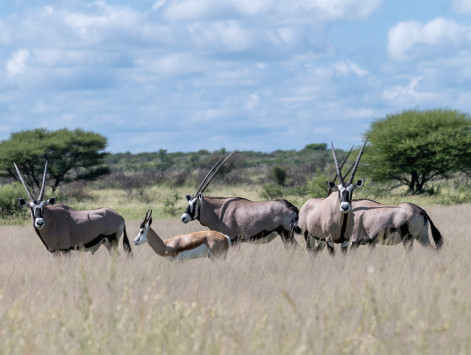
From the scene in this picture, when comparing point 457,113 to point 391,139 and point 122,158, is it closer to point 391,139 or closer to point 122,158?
point 391,139

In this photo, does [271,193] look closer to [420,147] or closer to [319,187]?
[319,187]

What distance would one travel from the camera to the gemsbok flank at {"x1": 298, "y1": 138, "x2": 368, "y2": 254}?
9336mm

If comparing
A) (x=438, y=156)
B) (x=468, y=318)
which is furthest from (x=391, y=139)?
(x=468, y=318)

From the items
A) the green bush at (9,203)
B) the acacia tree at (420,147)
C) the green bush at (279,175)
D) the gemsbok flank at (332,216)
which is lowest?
the green bush at (9,203)

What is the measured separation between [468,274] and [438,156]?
26.6 meters

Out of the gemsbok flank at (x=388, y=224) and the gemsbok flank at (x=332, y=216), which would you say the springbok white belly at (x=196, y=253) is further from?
the gemsbok flank at (x=388, y=224)

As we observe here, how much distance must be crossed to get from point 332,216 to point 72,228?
153 inches

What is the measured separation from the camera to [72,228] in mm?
10617

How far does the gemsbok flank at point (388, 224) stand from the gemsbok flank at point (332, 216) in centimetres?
22

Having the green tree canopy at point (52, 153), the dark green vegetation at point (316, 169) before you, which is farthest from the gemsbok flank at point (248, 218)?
the green tree canopy at point (52, 153)

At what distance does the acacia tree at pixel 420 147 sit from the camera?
33938mm

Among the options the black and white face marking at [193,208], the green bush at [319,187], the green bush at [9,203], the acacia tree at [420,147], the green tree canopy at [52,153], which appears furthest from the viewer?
the green tree canopy at [52,153]

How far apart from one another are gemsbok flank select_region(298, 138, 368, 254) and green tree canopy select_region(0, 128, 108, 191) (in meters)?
32.1

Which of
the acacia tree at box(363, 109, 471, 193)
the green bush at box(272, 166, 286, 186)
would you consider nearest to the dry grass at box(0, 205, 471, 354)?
the acacia tree at box(363, 109, 471, 193)
